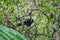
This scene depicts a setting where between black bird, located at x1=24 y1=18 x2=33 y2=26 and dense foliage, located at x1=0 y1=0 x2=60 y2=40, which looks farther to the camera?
black bird, located at x1=24 y1=18 x2=33 y2=26

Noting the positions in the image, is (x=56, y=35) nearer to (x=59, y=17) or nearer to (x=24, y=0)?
(x=59, y=17)

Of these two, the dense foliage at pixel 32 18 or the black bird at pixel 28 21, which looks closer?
the dense foliage at pixel 32 18

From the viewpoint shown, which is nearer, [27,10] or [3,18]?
[3,18]

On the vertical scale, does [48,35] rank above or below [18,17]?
below

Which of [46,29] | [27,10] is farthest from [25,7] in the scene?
[46,29]

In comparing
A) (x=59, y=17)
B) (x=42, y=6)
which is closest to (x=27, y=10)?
(x=42, y=6)

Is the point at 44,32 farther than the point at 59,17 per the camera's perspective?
Yes

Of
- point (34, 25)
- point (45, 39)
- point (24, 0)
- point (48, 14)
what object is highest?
point (24, 0)

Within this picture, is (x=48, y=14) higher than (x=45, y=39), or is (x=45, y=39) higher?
(x=48, y=14)

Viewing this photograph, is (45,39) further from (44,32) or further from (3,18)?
(3,18)
